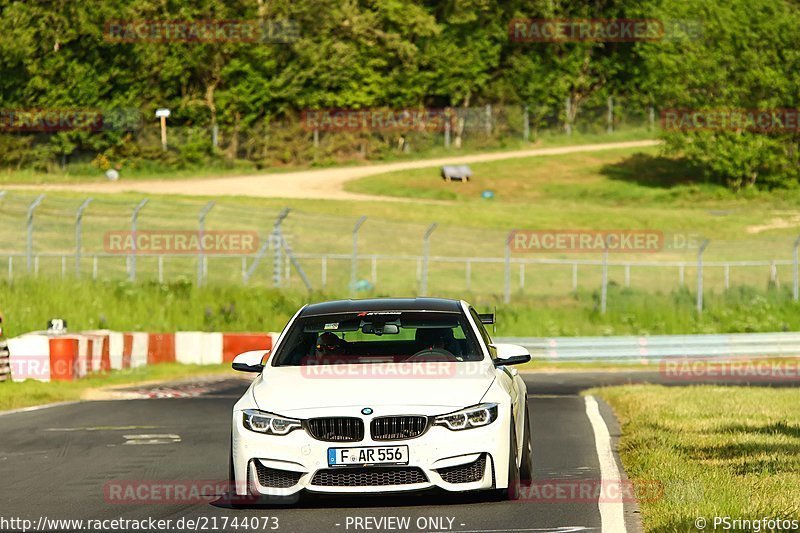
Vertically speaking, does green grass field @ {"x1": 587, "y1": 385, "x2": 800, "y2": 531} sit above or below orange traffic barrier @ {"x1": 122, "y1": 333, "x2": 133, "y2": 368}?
above

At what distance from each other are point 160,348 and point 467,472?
69.7 feet

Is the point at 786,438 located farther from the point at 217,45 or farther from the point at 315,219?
the point at 217,45

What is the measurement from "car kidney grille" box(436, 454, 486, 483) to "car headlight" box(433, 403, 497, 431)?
21 cm

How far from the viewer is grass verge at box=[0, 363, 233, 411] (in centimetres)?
2239

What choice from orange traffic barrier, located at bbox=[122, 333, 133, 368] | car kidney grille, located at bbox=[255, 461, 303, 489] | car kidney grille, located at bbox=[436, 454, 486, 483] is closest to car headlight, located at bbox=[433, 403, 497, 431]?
car kidney grille, located at bbox=[436, 454, 486, 483]

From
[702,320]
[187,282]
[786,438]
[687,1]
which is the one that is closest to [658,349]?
[702,320]

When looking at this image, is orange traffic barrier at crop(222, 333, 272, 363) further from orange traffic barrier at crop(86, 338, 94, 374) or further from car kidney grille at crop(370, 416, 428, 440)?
car kidney grille at crop(370, 416, 428, 440)

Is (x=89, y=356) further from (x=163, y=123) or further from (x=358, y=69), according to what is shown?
(x=358, y=69)

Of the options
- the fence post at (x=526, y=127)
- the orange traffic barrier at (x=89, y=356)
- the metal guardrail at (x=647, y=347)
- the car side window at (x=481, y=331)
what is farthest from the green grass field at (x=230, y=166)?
the car side window at (x=481, y=331)

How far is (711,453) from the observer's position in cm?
1255

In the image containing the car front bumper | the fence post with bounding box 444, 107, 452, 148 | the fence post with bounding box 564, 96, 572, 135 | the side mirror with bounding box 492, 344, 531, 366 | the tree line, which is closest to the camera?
the car front bumper

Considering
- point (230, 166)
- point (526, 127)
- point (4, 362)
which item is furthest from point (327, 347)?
point (526, 127)

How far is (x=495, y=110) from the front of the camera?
8569 centimetres

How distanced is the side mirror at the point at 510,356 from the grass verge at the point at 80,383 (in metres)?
11.5
